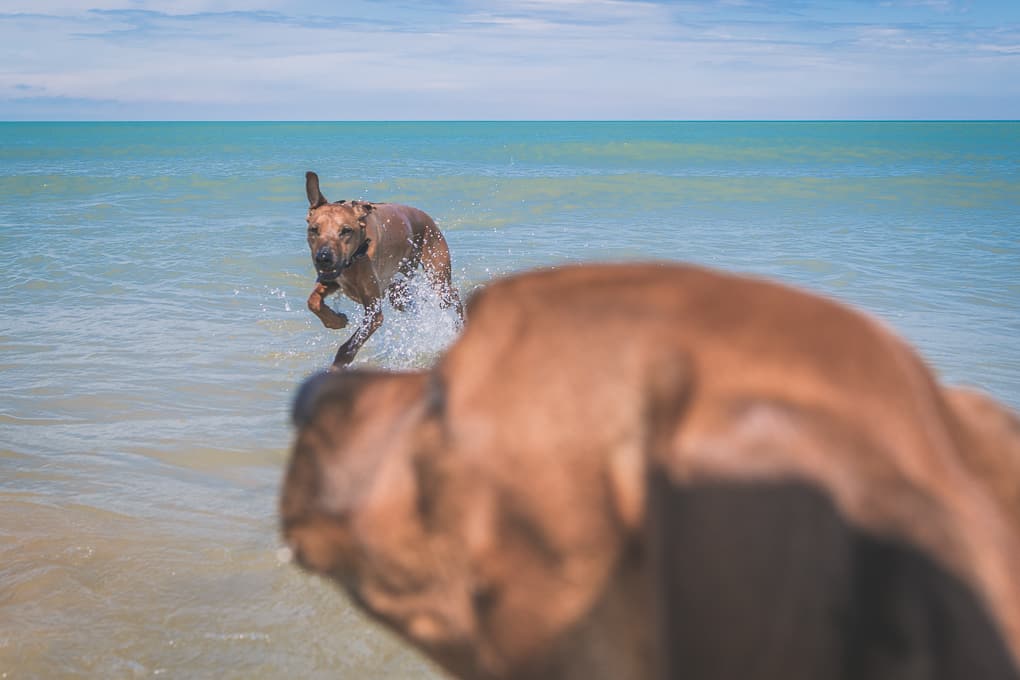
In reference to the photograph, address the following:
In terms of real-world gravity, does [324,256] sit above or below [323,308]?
above

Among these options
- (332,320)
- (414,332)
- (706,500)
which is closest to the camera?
(706,500)

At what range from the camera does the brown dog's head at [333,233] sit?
9141 millimetres

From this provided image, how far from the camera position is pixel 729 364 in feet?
2.70

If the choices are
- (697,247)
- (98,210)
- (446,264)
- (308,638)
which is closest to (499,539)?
(308,638)

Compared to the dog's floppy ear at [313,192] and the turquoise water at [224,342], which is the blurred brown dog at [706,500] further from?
the dog's floppy ear at [313,192]

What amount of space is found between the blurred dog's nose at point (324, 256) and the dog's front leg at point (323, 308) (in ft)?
0.99

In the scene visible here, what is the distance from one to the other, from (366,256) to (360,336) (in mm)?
1204

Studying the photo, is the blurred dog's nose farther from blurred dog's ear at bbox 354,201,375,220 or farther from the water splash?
the water splash

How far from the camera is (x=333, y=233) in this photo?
369 inches

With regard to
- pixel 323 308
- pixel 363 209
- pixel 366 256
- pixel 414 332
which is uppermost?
pixel 363 209

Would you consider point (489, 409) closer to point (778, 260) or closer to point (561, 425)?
point (561, 425)

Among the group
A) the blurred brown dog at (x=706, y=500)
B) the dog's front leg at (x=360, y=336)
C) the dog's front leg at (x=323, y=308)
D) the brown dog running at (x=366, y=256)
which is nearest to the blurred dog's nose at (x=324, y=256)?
the brown dog running at (x=366, y=256)

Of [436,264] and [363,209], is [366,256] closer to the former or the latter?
[363,209]

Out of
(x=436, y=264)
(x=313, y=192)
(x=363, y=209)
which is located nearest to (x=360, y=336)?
(x=363, y=209)
